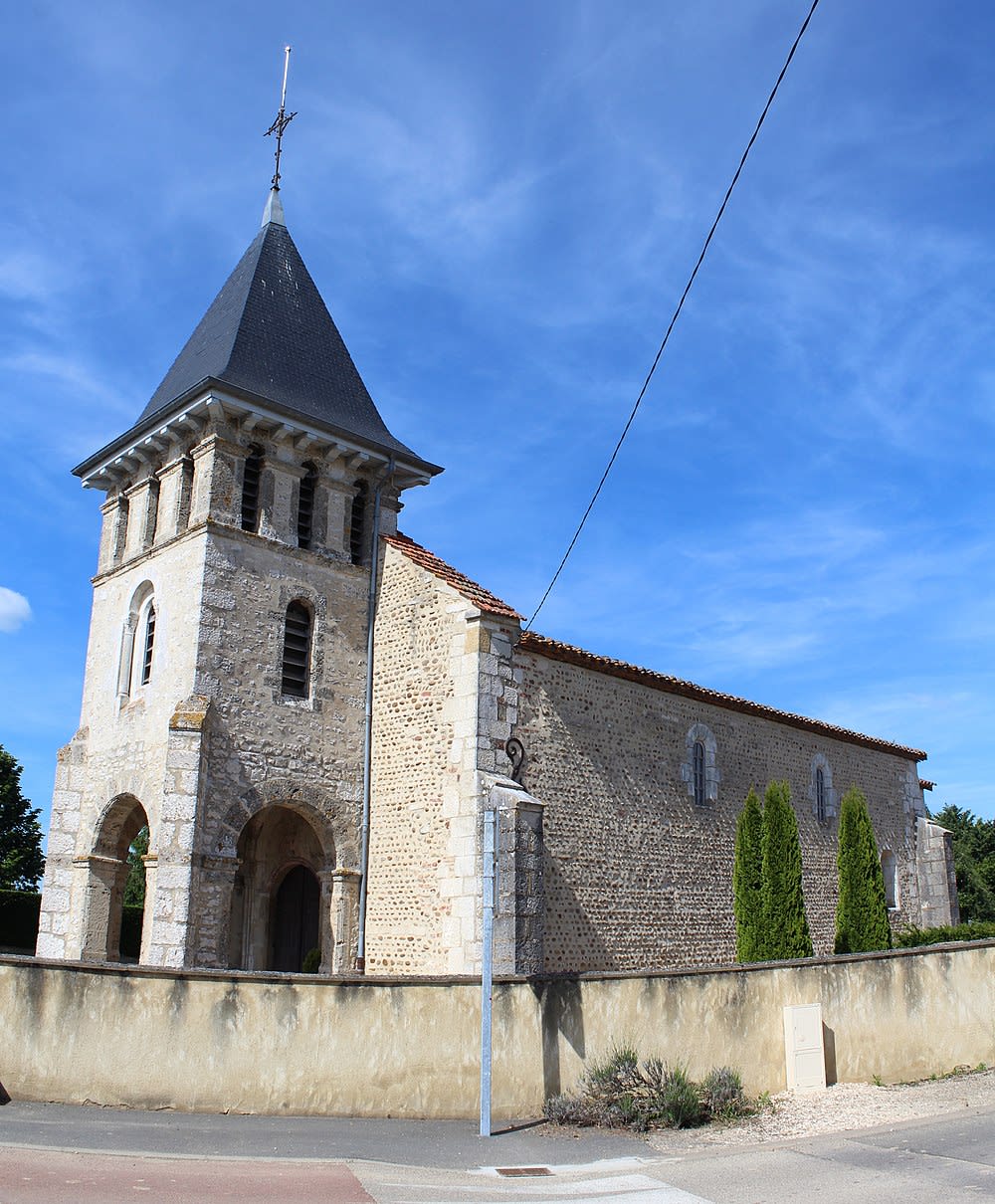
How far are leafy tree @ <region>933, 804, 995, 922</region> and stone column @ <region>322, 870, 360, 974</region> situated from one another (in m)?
26.9

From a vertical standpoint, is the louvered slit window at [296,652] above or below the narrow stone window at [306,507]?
Answer: below

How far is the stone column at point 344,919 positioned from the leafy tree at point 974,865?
2690cm

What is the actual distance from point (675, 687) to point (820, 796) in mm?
5291

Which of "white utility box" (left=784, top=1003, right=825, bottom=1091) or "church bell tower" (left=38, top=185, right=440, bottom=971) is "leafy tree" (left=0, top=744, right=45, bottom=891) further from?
"white utility box" (left=784, top=1003, right=825, bottom=1091)

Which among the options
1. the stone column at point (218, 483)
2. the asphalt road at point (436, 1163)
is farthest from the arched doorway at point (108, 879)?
the asphalt road at point (436, 1163)

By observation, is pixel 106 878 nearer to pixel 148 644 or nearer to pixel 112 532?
pixel 148 644

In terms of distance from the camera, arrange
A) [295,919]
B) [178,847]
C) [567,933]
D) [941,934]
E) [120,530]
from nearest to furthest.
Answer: [178,847] < [567,933] < [295,919] < [120,530] < [941,934]

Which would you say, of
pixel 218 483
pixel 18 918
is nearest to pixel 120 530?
pixel 218 483

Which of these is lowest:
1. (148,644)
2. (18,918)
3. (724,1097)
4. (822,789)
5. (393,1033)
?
(724,1097)

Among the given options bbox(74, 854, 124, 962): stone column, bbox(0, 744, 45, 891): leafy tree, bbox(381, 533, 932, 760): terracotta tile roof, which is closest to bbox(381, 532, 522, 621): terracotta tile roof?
bbox(381, 533, 932, 760): terracotta tile roof

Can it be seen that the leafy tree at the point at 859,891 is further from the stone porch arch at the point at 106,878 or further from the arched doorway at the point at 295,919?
the stone porch arch at the point at 106,878

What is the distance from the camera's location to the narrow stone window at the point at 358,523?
17.5 m

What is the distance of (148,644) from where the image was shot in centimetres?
1656

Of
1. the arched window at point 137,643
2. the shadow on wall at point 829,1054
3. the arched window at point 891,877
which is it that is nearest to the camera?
the shadow on wall at point 829,1054
